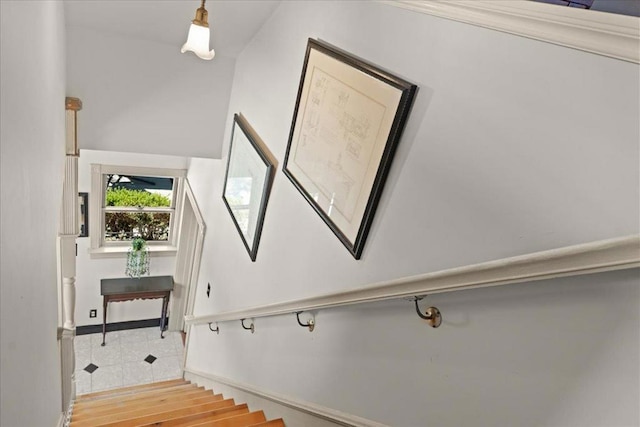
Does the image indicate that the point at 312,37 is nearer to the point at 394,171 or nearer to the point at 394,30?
the point at 394,30

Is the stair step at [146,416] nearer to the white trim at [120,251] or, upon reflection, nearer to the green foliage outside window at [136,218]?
the white trim at [120,251]

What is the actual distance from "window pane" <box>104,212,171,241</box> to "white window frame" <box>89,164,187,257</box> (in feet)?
0.25

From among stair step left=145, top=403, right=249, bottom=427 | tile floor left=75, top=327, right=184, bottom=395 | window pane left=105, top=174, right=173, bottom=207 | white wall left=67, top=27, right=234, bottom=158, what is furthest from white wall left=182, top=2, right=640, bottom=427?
window pane left=105, top=174, right=173, bottom=207

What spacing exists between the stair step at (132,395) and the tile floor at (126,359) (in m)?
0.63

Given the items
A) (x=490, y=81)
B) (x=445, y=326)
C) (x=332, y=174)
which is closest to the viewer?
(x=490, y=81)

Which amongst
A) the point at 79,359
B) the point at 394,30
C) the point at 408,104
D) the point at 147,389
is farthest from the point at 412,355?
the point at 79,359

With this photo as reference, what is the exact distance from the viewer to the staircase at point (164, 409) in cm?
240

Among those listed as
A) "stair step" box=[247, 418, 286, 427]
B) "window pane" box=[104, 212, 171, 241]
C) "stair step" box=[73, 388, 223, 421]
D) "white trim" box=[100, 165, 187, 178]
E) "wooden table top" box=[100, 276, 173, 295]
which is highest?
"white trim" box=[100, 165, 187, 178]

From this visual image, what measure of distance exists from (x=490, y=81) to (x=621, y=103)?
0.32 metres

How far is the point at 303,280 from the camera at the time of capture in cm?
200

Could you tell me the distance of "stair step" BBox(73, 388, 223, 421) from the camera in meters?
3.19

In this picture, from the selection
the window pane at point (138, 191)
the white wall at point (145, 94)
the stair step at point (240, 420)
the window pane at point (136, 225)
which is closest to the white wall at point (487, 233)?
the stair step at point (240, 420)

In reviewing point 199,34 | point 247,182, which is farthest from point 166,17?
point 247,182

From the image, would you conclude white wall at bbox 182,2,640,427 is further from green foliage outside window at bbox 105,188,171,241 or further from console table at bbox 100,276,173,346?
green foliage outside window at bbox 105,188,171,241
